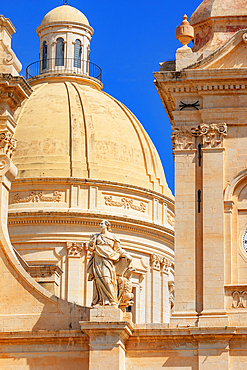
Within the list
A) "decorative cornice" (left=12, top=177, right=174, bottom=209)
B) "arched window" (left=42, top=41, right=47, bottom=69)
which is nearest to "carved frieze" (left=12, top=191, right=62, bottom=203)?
"decorative cornice" (left=12, top=177, right=174, bottom=209)

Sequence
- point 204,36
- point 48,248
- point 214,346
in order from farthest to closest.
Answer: point 48,248 < point 204,36 < point 214,346

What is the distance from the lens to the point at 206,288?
32.0m

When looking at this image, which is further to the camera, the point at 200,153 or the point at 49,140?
the point at 49,140

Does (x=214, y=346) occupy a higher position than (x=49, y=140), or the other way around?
(x=49, y=140)

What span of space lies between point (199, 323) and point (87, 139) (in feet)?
79.8

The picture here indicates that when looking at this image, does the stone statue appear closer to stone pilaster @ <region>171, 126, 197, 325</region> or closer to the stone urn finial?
stone pilaster @ <region>171, 126, 197, 325</region>

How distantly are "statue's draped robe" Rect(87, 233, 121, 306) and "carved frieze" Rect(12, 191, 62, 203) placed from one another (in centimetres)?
2140

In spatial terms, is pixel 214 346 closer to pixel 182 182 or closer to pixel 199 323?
pixel 199 323

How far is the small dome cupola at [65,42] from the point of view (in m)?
60.6

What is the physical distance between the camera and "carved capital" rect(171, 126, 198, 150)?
3334cm

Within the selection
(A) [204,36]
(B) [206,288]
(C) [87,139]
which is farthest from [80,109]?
(B) [206,288]

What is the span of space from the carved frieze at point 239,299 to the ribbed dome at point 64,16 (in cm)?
3194

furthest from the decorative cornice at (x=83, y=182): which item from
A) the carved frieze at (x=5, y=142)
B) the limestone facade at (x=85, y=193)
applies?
the carved frieze at (x=5, y=142)

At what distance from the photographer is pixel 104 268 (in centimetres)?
3152
